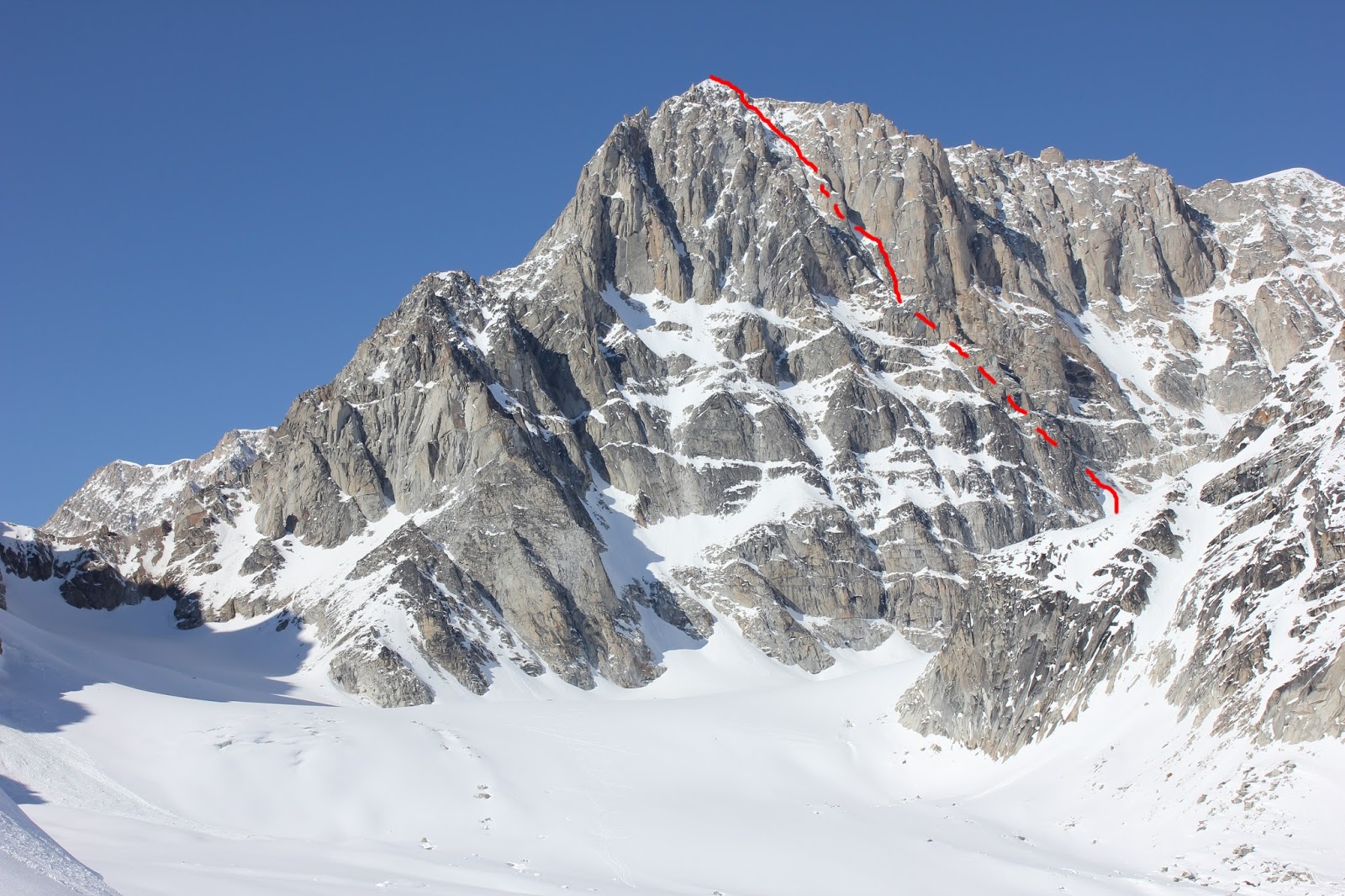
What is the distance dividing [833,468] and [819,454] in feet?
10.4

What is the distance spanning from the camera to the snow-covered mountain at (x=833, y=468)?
58.3m

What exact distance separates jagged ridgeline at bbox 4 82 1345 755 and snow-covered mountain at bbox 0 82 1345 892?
0.38 meters

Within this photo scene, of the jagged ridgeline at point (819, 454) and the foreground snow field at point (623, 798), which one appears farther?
the jagged ridgeline at point (819, 454)

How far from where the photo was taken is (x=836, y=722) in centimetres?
7356

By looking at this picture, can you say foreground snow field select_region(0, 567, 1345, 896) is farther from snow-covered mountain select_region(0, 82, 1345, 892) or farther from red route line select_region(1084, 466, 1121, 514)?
red route line select_region(1084, 466, 1121, 514)

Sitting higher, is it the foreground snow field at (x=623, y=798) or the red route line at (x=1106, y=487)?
the red route line at (x=1106, y=487)

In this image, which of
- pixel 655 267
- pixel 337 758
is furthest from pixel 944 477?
pixel 337 758

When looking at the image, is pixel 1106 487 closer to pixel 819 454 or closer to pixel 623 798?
pixel 819 454

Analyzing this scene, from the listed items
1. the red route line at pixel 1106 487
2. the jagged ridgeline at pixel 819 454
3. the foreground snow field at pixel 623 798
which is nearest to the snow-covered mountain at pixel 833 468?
the jagged ridgeline at pixel 819 454

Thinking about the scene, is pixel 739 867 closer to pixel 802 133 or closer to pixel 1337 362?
pixel 1337 362

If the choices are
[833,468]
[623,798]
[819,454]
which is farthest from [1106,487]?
[623,798]

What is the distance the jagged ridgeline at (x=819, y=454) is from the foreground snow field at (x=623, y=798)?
5.15m

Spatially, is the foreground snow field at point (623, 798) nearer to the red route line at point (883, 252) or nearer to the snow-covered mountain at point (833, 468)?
the snow-covered mountain at point (833, 468)

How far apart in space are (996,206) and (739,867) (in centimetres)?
15464
